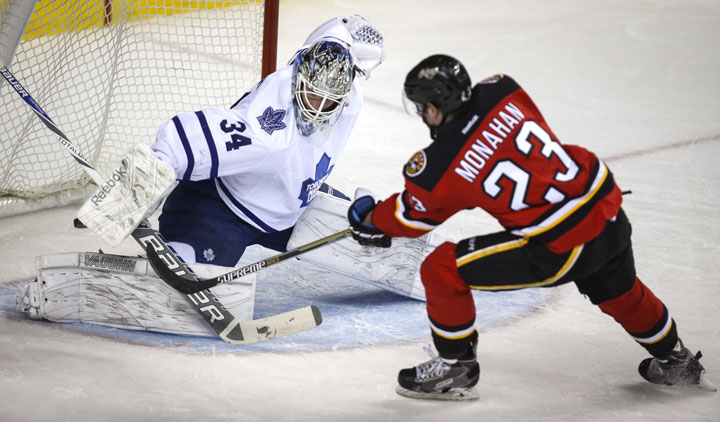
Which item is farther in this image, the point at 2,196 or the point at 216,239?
the point at 2,196

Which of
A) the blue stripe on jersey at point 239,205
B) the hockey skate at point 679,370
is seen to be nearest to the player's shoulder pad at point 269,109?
the blue stripe on jersey at point 239,205

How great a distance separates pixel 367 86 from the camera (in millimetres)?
5578

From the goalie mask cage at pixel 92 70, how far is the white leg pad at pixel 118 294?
2.47ft

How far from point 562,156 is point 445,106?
0.93ft

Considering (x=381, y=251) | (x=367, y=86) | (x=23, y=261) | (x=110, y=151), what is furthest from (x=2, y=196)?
(x=367, y=86)

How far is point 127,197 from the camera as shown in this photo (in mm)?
2389

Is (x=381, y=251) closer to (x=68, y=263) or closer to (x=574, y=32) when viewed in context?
(x=68, y=263)

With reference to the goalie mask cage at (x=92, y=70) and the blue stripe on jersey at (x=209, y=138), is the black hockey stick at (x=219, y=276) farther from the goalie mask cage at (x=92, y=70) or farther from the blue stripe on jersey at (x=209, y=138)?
the goalie mask cage at (x=92, y=70)

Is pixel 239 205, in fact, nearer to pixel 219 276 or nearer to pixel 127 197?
pixel 219 276

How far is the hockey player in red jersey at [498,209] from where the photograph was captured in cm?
196

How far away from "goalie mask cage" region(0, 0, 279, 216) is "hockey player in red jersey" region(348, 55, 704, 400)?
1.50 metres

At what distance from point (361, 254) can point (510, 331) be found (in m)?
0.54

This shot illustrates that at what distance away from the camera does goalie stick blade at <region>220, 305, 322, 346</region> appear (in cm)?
252

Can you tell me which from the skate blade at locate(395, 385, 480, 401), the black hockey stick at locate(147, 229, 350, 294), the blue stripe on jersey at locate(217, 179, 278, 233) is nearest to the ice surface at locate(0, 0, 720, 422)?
the skate blade at locate(395, 385, 480, 401)
